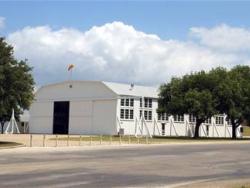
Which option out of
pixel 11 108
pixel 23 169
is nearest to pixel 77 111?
pixel 11 108

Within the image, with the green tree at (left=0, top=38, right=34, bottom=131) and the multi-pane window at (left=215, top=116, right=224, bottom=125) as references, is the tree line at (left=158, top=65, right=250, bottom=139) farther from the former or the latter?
the green tree at (left=0, top=38, right=34, bottom=131)

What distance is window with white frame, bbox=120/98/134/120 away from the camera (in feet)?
267

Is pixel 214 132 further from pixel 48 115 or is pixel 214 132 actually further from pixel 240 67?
pixel 48 115

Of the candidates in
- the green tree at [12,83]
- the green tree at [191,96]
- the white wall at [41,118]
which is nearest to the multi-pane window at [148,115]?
the green tree at [191,96]

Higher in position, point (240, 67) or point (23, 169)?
point (240, 67)

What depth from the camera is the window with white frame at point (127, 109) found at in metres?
81.3

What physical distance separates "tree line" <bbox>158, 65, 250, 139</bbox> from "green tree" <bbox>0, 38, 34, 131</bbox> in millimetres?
32857

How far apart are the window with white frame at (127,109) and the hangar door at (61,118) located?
1002cm

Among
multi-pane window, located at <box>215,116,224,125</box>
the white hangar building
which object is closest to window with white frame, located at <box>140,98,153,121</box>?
the white hangar building

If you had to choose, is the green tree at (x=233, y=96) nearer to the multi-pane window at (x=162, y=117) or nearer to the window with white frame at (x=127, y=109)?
the multi-pane window at (x=162, y=117)

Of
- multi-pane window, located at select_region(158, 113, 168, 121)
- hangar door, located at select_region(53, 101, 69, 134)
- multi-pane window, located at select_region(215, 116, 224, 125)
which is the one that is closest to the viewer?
multi-pane window, located at select_region(158, 113, 168, 121)

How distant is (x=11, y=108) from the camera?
1770 inches

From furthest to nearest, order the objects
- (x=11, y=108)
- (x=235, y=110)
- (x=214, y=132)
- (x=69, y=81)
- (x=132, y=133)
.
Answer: (x=214, y=132) < (x=69, y=81) < (x=132, y=133) < (x=235, y=110) < (x=11, y=108)

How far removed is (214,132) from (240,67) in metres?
16.6
